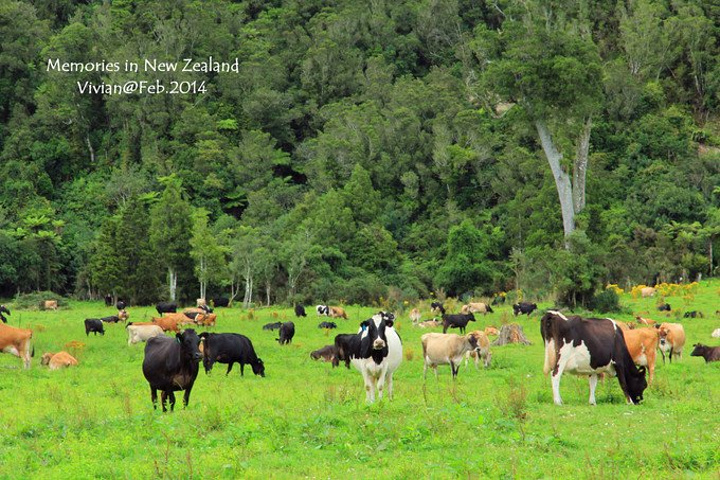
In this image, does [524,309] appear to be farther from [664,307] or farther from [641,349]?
[641,349]

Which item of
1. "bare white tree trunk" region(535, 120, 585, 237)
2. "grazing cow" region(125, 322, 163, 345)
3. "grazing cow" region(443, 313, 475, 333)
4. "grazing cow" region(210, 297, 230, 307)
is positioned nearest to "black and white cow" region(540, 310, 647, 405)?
"grazing cow" region(125, 322, 163, 345)

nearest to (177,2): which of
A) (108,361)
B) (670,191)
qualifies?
(670,191)

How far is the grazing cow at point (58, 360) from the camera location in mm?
22078

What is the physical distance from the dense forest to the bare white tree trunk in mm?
123

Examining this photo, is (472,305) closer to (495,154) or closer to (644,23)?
(495,154)

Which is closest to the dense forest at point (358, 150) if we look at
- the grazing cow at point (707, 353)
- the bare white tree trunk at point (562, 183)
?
the bare white tree trunk at point (562, 183)

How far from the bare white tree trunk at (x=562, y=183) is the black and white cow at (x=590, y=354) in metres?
26.4

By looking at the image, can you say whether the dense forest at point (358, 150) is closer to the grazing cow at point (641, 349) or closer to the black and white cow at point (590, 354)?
the grazing cow at point (641, 349)

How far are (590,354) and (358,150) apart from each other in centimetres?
6319

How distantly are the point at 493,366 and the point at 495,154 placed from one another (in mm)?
56403

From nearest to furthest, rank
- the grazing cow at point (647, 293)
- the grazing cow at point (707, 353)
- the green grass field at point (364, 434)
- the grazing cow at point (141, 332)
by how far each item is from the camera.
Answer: the green grass field at point (364, 434), the grazing cow at point (707, 353), the grazing cow at point (141, 332), the grazing cow at point (647, 293)

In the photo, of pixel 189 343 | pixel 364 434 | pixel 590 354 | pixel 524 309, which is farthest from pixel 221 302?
pixel 364 434

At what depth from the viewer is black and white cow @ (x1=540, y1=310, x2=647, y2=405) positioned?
14578 millimetres

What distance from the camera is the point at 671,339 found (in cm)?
2277
